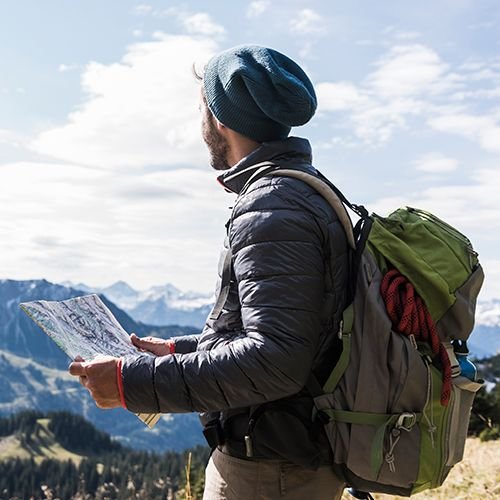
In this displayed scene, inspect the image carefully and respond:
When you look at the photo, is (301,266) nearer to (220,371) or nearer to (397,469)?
(220,371)

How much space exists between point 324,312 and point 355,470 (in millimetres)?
628

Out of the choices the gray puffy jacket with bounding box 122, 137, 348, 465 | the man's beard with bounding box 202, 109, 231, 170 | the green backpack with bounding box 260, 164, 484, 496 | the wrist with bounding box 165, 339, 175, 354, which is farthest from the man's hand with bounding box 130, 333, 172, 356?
the green backpack with bounding box 260, 164, 484, 496

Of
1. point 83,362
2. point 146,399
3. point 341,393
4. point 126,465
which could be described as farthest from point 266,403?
point 126,465

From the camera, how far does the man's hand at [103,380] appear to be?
268cm

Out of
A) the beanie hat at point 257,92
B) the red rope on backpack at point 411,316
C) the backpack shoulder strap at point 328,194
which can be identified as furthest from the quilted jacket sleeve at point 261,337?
the beanie hat at point 257,92

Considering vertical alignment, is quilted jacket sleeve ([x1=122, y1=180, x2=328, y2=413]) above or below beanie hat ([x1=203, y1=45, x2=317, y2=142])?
below

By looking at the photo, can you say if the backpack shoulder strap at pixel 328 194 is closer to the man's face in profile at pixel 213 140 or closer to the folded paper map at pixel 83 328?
the man's face in profile at pixel 213 140

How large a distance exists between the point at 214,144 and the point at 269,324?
106cm

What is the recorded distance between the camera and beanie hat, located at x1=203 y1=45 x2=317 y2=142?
9.61 ft

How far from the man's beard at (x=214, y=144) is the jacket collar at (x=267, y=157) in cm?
19

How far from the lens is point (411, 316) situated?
106 inches

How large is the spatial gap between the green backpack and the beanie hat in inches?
12.1

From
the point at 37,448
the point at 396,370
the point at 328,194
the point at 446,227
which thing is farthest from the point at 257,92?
the point at 37,448

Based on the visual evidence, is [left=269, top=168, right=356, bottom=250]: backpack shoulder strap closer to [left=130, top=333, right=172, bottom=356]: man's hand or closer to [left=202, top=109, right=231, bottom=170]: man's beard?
[left=202, top=109, right=231, bottom=170]: man's beard
